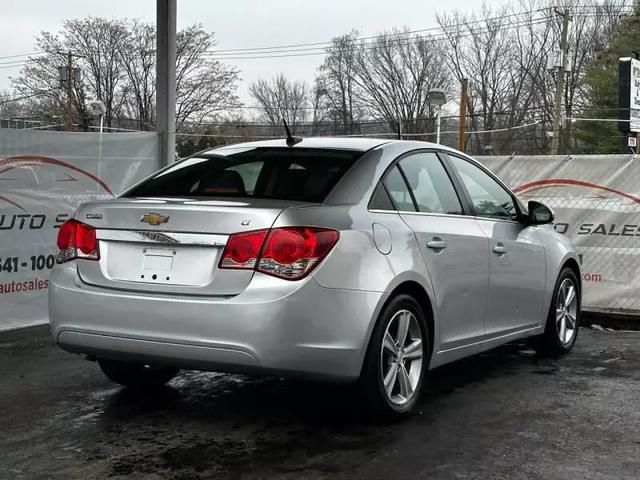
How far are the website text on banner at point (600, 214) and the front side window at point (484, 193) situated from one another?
115 inches

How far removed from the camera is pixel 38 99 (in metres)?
47.7

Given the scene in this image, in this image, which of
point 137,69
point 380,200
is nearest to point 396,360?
point 380,200

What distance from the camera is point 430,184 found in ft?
16.8

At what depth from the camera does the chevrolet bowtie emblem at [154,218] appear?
13.7ft

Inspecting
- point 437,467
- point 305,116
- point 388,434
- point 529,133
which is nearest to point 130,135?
point 388,434

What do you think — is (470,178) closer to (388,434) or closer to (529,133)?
(388,434)

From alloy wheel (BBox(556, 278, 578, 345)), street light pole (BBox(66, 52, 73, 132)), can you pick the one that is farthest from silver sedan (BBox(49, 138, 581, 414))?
street light pole (BBox(66, 52, 73, 132))

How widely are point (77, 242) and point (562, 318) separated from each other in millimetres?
4019

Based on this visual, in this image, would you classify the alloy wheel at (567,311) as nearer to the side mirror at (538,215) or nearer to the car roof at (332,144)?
the side mirror at (538,215)

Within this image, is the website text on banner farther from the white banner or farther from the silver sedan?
the white banner

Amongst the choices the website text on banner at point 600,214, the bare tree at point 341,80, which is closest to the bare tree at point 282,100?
the bare tree at point 341,80

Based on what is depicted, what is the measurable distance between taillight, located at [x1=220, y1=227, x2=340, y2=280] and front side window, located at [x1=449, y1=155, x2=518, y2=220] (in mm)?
1852

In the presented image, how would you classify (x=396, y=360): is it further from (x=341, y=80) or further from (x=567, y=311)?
(x=341, y=80)

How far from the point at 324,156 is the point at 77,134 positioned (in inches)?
152
